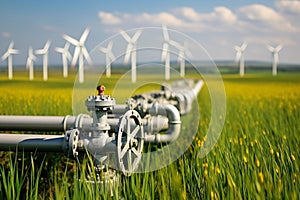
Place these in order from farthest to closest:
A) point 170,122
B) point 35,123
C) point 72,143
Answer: point 170,122
point 35,123
point 72,143

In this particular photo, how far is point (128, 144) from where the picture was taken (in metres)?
2.72

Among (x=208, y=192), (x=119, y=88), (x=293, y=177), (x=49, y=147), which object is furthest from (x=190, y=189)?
(x=119, y=88)

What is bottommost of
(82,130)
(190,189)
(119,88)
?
(190,189)

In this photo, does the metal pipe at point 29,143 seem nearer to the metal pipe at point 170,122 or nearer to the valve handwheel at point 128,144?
the valve handwheel at point 128,144

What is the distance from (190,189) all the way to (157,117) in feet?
4.91

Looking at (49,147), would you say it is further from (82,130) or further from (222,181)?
(222,181)

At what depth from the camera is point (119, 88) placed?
145 inches

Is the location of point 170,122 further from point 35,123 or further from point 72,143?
point 72,143

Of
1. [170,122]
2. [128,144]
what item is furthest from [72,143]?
[170,122]

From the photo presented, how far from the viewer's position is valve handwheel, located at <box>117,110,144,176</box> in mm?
2584

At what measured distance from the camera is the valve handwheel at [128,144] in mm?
2584

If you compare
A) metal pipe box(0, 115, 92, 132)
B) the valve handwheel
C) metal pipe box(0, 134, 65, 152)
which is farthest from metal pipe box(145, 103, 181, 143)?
metal pipe box(0, 134, 65, 152)

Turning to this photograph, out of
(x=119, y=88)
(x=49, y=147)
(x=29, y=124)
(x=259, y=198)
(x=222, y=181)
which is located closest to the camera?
(x=259, y=198)

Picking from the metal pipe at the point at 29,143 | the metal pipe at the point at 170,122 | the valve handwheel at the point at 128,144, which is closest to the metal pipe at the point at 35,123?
the metal pipe at the point at 29,143
